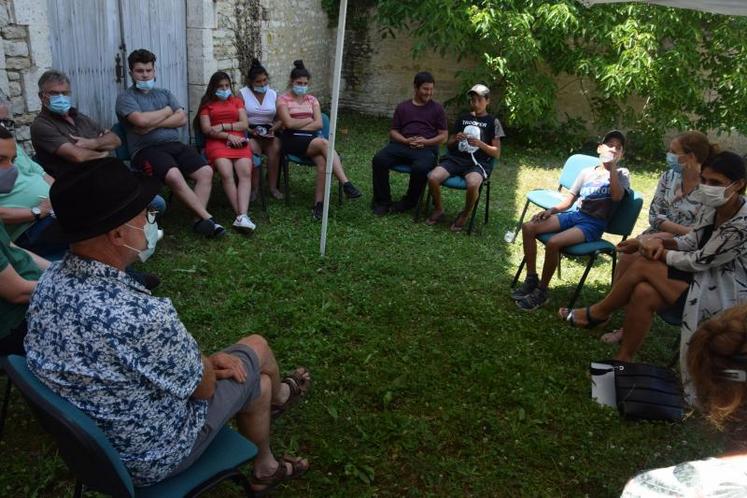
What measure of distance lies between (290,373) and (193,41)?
474 centimetres

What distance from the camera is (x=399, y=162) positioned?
5.80m

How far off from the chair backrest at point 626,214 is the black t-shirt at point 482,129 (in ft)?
5.21

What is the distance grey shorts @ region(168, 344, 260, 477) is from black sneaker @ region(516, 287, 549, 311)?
236 centimetres

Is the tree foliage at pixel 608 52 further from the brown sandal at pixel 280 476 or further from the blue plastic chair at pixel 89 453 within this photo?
the blue plastic chair at pixel 89 453

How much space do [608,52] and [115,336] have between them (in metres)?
8.43

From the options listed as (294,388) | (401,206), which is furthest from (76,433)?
(401,206)

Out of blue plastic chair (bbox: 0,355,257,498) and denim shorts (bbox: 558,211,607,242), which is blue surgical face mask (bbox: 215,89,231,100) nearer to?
denim shorts (bbox: 558,211,607,242)

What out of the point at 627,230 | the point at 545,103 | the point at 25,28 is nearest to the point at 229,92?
the point at 25,28

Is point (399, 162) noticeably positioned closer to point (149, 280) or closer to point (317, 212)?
point (317, 212)

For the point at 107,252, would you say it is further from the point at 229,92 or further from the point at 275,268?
the point at 229,92

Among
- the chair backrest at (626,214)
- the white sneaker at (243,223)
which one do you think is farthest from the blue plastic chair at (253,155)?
the chair backrest at (626,214)

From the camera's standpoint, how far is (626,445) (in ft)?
9.43

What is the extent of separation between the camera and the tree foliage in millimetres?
7852

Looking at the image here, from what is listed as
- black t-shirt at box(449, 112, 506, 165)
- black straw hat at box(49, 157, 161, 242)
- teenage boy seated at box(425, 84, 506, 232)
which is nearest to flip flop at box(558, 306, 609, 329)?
teenage boy seated at box(425, 84, 506, 232)
